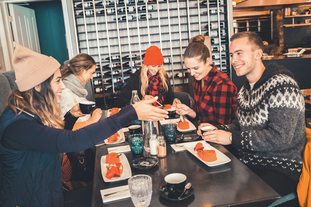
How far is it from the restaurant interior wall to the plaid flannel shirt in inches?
161

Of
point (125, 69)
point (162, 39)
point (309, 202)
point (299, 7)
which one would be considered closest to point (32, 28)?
point (125, 69)

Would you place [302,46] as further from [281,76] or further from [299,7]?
[281,76]

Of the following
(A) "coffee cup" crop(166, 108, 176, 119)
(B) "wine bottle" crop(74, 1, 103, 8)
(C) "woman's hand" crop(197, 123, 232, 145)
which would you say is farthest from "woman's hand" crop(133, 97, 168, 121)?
(B) "wine bottle" crop(74, 1, 103, 8)

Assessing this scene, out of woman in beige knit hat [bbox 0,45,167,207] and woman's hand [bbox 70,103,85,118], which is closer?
woman in beige knit hat [bbox 0,45,167,207]

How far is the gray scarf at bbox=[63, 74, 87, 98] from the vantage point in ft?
8.98

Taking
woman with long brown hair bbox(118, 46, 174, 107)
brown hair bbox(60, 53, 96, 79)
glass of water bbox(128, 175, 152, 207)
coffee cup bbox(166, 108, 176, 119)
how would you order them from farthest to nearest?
woman with long brown hair bbox(118, 46, 174, 107), brown hair bbox(60, 53, 96, 79), coffee cup bbox(166, 108, 176, 119), glass of water bbox(128, 175, 152, 207)

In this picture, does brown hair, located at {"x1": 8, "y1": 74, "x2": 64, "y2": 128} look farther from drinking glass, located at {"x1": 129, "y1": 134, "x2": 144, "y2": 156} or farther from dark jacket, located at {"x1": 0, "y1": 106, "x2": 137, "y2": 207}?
drinking glass, located at {"x1": 129, "y1": 134, "x2": 144, "y2": 156}

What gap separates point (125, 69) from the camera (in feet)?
20.9

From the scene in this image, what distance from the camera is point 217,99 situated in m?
2.06

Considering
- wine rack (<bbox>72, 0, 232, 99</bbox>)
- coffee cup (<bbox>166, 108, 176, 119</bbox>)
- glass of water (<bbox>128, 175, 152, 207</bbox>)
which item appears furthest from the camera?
wine rack (<bbox>72, 0, 232, 99</bbox>)

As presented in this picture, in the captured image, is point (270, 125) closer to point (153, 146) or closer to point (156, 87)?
point (153, 146)

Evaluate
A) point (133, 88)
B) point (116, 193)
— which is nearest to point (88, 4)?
point (133, 88)

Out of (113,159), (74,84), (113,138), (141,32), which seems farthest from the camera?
(141,32)

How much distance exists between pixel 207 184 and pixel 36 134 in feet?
2.73
